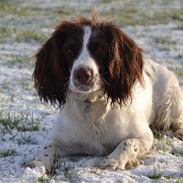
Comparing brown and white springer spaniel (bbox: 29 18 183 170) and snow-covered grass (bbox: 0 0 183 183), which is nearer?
snow-covered grass (bbox: 0 0 183 183)

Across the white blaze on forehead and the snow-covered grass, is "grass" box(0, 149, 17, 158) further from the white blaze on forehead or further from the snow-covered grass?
the white blaze on forehead

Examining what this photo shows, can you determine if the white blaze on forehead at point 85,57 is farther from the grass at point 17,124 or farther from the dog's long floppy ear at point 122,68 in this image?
the grass at point 17,124

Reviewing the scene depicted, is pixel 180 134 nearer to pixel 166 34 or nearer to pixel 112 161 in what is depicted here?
pixel 112 161

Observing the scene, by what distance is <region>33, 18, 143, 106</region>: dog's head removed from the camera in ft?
14.5

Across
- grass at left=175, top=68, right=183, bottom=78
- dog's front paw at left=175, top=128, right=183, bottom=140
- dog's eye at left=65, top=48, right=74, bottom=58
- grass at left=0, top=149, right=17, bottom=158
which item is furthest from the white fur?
grass at left=175, top=68, right=183, bottom=78

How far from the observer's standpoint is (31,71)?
29.4ft

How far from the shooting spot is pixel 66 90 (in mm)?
4660

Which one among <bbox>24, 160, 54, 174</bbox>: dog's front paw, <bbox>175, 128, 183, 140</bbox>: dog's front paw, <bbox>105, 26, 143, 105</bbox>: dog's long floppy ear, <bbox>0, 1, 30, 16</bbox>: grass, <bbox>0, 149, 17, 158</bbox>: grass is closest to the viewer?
<bbox>24, 160, 54, 174</bbox>: dog's front paw

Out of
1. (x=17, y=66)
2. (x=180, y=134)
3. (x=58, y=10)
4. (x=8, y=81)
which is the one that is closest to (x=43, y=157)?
(x=180, y=134)

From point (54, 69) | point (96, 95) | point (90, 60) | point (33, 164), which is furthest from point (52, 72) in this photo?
point (33, 164)

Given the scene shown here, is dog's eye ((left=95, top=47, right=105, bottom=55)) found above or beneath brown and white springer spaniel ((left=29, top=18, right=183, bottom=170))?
above

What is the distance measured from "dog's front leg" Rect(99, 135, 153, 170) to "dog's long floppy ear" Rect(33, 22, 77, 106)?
638 millimetres

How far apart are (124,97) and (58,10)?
529 inches

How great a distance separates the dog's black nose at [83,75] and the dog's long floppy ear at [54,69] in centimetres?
44
